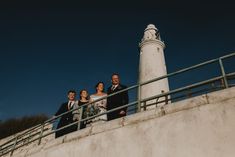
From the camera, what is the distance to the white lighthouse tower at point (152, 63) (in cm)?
1451

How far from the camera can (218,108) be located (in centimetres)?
445

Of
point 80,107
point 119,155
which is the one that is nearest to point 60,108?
point 80,107

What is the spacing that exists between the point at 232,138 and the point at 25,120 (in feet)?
78.5

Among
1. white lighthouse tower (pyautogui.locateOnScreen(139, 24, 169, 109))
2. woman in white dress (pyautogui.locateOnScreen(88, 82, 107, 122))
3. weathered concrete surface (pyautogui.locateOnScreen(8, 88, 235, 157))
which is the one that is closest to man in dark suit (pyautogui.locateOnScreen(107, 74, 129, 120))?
woman in white dress (pyautogui.locateOnScreen(88, 82, 107, 122))

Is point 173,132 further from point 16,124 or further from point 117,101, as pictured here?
point 16,124

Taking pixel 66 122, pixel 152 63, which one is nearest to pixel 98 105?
pixel 66 122

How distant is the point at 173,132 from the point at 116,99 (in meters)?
2.08

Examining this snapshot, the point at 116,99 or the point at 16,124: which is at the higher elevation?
the point at 16,124

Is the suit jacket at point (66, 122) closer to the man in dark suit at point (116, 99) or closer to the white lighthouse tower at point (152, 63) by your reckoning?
the man in dark suit at point (116, 99)

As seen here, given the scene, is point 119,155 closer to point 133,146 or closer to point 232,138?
point 133,146

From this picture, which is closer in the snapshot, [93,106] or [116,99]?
[116,99]

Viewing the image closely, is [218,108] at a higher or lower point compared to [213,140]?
higher

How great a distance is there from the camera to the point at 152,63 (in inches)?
640

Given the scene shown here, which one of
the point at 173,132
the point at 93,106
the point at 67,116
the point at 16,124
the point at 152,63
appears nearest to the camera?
the point at 173,132
